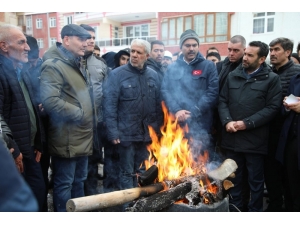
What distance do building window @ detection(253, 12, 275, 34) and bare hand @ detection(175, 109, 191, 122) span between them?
15.2 meters

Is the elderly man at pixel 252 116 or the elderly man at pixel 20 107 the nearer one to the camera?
the elderly man at pixel 20 107

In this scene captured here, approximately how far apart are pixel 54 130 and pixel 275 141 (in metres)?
3.04

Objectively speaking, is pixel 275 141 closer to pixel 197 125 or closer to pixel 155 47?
pixel 197 125

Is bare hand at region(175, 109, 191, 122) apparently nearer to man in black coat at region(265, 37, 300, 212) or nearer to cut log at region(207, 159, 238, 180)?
cut log at region(207, 159, 238, 180)

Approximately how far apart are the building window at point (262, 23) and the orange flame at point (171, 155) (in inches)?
614

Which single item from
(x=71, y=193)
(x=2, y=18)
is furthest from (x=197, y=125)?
(x=2, y=18)

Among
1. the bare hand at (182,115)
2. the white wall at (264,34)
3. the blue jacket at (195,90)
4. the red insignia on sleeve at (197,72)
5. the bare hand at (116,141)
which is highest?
the white wall at (264,34)

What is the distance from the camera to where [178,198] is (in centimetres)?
291

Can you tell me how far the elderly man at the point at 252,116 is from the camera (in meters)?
3.92

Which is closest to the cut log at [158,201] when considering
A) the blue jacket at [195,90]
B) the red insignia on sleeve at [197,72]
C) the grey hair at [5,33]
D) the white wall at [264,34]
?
the blue jacket at [195,90]

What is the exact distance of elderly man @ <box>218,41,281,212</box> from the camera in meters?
3.92

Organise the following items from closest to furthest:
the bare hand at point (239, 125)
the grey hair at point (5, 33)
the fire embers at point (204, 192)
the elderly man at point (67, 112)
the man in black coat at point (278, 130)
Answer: the fire embers at point (204, 192)
the grey hair at point (5, 33)
the elderly man at point (67, 112)
the bare hand at point (239, 125)
the man in black coat at point (278, 130)

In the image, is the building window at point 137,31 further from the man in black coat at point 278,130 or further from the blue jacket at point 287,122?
the blue jacket at point 287,122

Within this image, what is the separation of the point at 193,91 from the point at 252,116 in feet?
3.05
